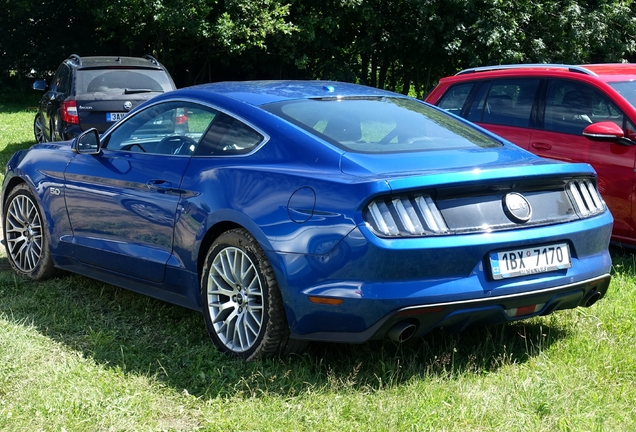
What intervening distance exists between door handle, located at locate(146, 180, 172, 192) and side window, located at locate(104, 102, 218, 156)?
20 cm

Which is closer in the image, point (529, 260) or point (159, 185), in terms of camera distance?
point (529, 260)

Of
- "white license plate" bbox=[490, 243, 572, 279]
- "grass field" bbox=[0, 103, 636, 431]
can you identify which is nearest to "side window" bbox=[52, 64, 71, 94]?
"grass field" bbox=[0, 103, 636, 431]

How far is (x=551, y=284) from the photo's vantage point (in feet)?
13.5

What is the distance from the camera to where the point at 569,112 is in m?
7.32

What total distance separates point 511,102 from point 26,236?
439 centimetres

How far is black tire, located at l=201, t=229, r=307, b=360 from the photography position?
418 cm

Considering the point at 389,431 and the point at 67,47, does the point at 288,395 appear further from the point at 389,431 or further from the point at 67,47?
the point at 67,47

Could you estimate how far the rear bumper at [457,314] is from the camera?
384cm

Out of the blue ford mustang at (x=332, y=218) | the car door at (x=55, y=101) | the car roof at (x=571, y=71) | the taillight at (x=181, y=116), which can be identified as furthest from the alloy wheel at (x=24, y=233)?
the car door at (x=55, y=101)

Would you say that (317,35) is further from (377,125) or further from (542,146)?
(377,125)

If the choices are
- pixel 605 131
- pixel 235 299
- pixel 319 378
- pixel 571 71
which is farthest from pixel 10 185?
pixel 571 71

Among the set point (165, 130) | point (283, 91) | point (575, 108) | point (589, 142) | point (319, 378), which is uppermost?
point (283, 91)

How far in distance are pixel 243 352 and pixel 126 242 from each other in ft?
4.12

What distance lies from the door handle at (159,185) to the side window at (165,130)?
20 cm
